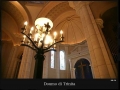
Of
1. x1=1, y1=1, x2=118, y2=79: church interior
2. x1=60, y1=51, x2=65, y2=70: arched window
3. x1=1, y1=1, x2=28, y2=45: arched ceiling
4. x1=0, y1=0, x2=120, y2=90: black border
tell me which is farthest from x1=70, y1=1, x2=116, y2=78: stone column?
x1=60, y1=51, x2=65, y2=70: arched window

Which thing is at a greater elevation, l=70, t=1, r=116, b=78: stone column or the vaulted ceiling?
the vaulted ceiling

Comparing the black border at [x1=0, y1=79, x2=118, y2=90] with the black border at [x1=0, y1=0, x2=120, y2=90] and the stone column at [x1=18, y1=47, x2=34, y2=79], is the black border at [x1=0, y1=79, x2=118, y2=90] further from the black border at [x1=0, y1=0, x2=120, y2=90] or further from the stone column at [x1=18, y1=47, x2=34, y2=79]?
the stone column at [x1=18, y1=47, x2=34, y2=79]

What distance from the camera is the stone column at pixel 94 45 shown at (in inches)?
81.6

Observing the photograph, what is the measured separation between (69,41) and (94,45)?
7.91 metres

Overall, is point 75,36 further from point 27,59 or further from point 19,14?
point 27,59

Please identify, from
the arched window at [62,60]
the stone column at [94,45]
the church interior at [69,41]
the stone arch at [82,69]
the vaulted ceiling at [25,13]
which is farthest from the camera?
the arched window at [62,60]

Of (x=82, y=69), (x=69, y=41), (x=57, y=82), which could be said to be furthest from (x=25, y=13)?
(x=57, y=82)

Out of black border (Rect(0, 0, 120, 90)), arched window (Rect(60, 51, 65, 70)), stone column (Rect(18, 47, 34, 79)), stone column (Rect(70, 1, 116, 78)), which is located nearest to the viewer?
black border (Rect(0, 0, 120, 90))

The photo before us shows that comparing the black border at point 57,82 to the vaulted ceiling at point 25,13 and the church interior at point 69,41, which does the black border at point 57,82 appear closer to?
the church interior at point 69,41

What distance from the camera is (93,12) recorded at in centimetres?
331

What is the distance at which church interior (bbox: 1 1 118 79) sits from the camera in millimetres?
2470


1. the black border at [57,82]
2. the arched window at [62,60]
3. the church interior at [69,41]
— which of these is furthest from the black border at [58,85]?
the arched window at [62,60]

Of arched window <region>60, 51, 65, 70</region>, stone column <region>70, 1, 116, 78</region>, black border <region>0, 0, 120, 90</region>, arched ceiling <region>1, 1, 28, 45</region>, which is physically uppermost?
arched ceiling <region>1, 1, 28, 45</region>

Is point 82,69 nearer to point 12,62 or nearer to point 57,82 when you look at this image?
point 12,62
